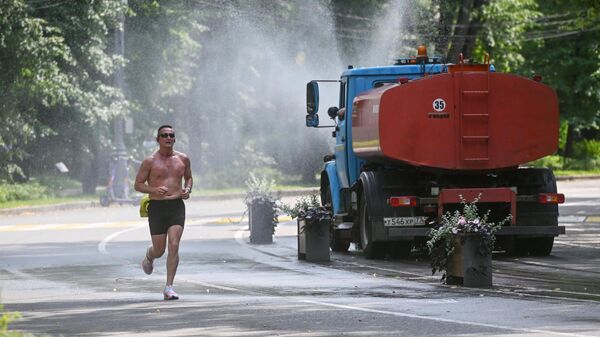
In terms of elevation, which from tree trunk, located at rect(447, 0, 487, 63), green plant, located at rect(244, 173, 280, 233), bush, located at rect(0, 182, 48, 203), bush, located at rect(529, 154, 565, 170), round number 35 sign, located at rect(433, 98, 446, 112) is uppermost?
tree trunk, located at rect(447, 0, 487, 63)

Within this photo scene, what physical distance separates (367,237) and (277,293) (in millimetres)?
6258

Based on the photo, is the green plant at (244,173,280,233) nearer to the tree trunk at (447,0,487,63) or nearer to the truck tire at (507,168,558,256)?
the truck tire at (507,168,558,256)

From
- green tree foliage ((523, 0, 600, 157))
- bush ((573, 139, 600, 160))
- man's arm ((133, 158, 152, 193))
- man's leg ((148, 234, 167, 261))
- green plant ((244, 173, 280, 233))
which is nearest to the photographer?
man's arm ((133, 158, 152, 193))

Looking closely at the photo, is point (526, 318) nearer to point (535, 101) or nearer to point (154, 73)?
point (535, 101)

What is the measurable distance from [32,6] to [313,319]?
3299 cm

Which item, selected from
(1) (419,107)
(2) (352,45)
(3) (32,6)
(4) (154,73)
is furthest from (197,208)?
(1) (419,107)

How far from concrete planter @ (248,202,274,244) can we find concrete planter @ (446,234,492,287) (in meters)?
10.0

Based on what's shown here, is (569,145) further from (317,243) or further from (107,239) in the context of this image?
(317,243)

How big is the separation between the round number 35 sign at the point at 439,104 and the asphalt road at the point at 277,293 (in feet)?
7.26

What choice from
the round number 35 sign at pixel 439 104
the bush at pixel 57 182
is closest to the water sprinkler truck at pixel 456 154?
the round number 35 sign at pixel 439 104

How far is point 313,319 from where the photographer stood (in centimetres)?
1359

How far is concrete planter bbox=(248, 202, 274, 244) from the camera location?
89.3 ft

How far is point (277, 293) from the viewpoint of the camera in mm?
16812

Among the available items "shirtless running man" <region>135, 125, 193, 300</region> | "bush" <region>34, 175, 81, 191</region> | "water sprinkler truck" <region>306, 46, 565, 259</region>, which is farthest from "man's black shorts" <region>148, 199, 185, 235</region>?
"bush" <region>34, 175, 81, 191</region>
